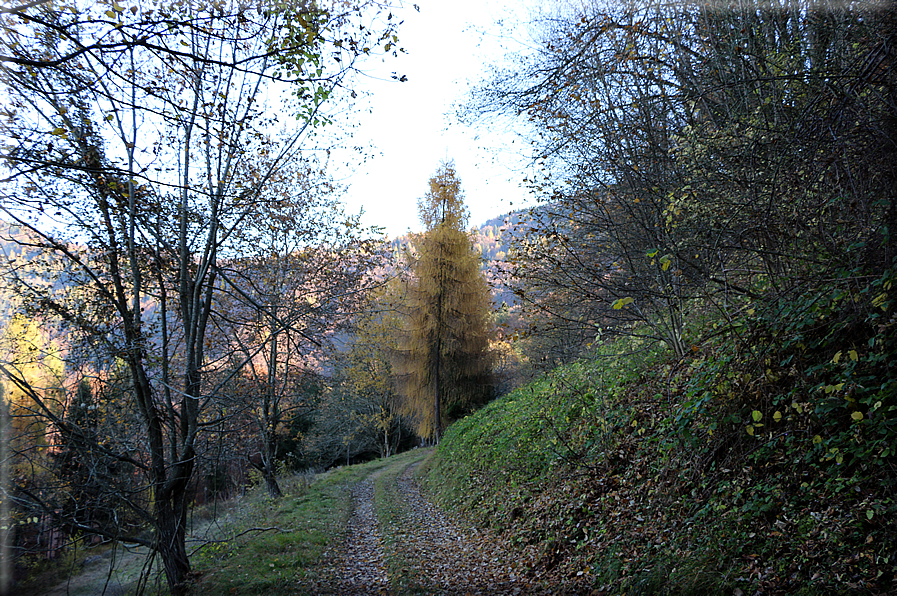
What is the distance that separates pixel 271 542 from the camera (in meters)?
8.02

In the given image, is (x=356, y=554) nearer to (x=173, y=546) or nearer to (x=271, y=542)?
(x=271, y=542)

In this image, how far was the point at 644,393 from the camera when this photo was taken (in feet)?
22.1

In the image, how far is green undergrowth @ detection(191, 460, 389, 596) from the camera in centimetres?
614

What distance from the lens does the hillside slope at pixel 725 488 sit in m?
3.09

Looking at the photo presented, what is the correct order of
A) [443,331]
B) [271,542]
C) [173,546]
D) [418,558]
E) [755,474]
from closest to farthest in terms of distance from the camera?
[755,474] < [173,546] < [418,558] < [271,542] < [443,331]

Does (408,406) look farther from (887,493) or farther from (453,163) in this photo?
(887,493)

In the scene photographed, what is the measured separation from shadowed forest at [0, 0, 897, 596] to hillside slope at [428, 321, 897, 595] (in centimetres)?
3

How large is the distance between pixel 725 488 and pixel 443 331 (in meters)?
16.5

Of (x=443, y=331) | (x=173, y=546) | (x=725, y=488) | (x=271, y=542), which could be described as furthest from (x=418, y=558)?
(x=443, y=331)

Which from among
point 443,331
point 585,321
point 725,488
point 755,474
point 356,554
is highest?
point 443,331

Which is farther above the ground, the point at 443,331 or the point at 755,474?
the point at 443,331

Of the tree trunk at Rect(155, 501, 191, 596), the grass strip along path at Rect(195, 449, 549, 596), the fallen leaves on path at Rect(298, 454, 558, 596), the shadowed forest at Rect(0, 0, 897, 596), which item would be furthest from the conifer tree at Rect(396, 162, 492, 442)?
the tree trunk at Rect(155, 501, 191, 596)

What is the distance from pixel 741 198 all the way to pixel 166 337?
7.37 metres

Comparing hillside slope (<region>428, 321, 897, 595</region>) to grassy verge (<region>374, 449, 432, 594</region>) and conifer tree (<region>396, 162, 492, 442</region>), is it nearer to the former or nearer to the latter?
grassy verge (<region>374, 449, 432, 594</region>)
